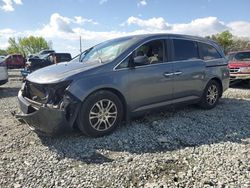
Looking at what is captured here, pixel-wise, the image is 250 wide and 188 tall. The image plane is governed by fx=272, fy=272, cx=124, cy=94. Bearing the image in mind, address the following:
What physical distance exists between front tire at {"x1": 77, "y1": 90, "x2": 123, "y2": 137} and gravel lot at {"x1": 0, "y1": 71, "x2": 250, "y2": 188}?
156mm

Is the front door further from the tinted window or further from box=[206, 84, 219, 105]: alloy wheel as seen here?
box=[206, 84, 219, 105]: alloy wheel

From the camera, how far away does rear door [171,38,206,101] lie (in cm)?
540

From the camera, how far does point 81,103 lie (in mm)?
4098

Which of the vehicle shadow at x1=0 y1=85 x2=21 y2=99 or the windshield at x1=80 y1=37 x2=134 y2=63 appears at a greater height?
the windshield at x1=80 y1=37 x2=134 y2=63

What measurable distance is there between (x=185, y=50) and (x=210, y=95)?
1294 mm

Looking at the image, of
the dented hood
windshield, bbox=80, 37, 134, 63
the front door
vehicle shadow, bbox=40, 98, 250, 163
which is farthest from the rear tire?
the dented hood

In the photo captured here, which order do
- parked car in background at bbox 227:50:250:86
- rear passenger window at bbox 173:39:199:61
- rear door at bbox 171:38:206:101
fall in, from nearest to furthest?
1. rear door at bbox 171:38:206:101
2. rear passenger window at bbox 173:39:199:61
3. parked car in background at bbox 227:50:250:86

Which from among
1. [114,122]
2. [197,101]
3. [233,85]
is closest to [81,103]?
[114,122]

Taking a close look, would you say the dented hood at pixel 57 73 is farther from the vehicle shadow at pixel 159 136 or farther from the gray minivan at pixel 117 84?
the vehicle shadow at pixel 159 136

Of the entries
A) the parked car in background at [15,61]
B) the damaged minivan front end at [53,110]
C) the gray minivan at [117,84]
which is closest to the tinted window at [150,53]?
the gray minivan at [117,84]

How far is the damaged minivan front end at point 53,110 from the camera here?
3958 mm

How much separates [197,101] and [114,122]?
2.31m

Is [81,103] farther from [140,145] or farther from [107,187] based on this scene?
[107,187]

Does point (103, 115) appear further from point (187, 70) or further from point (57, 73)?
point (187, 70)
